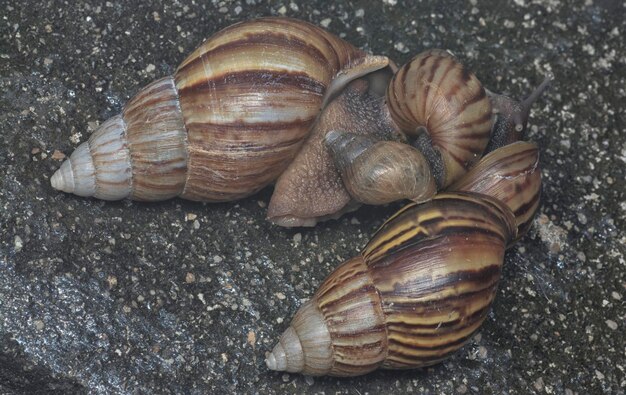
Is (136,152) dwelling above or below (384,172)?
above

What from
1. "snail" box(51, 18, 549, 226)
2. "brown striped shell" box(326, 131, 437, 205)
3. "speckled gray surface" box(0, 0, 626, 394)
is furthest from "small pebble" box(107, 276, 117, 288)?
"brown striped shell" box(326, 131, 437, 205)

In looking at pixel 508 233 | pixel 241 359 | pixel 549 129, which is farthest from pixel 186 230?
pixel 549 129

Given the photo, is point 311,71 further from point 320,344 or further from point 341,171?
point 320,344

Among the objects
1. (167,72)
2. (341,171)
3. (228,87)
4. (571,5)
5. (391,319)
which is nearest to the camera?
(391,319)

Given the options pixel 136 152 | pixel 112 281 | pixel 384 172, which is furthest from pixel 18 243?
pixel 384 172

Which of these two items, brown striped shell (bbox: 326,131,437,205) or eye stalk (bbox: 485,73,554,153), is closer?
brown striped shell (bbox: 326,131,437,205)

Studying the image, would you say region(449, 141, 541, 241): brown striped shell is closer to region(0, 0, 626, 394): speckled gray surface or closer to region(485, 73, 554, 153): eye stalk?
→ region(485, 73, 554, 153): eye stalk

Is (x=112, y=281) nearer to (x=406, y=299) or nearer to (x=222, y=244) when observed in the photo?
(x=222, y=244)
